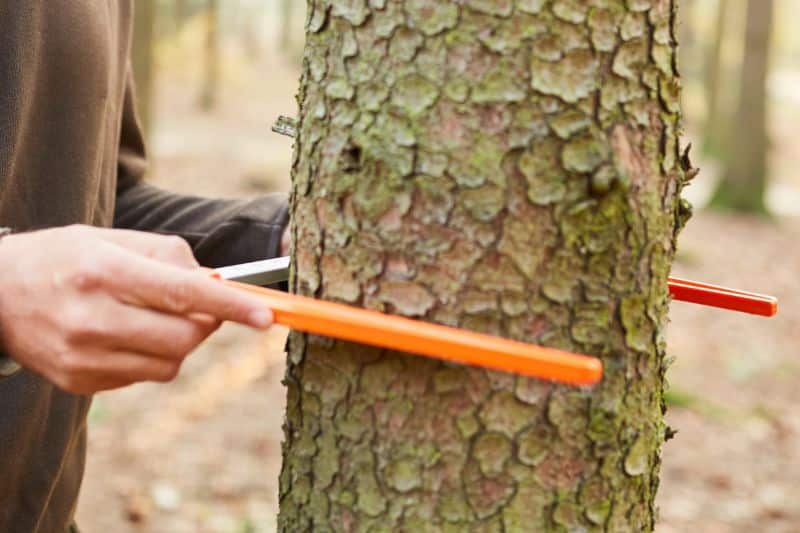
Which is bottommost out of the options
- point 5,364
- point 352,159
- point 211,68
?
point 5,364

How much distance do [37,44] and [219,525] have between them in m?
2.67

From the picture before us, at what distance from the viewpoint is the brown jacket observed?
147 centimetres

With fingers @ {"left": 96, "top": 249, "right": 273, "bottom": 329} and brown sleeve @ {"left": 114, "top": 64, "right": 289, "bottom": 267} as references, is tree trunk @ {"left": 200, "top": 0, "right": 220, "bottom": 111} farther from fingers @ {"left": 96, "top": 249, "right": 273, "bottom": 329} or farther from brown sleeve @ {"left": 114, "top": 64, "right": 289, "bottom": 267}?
fingers @ {"left": 96, "top": 249, "right": 273, "bottom": 329}

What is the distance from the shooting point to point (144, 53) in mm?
5789

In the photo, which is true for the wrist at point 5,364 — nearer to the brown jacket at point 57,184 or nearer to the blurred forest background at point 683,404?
the brown jacket at point 57,184

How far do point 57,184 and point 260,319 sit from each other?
33.3 inches

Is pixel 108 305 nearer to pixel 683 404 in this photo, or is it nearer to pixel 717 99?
pixel 683 404

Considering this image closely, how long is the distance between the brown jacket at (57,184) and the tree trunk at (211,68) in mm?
15429

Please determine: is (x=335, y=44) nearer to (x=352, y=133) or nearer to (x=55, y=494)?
(x=352, y=133)

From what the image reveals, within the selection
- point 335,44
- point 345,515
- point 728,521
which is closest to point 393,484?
point 345,515

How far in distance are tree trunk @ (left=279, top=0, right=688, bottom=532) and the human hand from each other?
0.24 metres

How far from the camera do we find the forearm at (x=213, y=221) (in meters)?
1.68

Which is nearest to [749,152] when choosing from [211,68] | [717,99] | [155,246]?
[717,99]

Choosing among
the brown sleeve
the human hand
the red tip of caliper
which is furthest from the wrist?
the red tip of caliper
